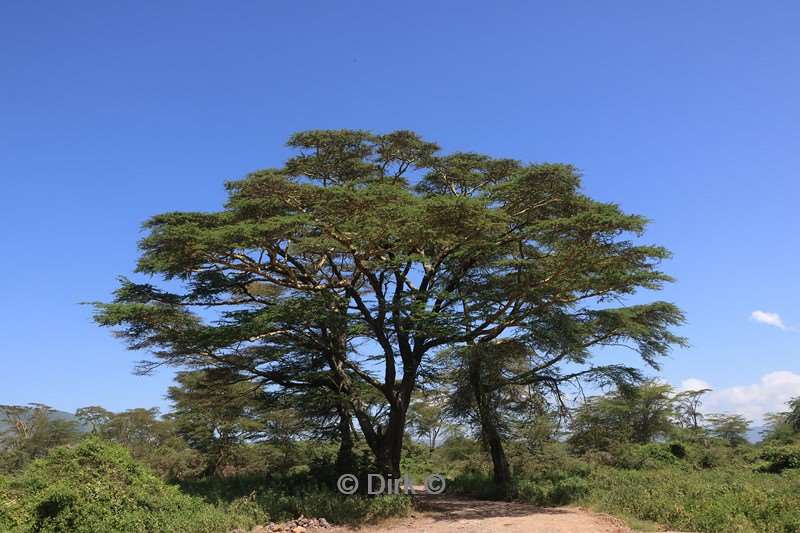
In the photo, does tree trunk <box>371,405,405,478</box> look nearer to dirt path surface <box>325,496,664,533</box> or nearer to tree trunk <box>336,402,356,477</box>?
tree trunk <box>336,402,356,477</box>

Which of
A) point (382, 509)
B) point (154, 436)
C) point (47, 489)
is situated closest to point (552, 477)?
point (382, 509)

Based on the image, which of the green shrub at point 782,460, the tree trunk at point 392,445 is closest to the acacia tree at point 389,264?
the tree trunk at point 392,445

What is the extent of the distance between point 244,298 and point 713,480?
13318 mm

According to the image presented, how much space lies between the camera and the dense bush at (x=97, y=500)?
Answer: 1127 centimetres

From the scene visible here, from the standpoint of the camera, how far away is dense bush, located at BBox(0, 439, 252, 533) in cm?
1127

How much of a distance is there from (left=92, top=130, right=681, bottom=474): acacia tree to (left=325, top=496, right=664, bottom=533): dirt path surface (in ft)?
7.29

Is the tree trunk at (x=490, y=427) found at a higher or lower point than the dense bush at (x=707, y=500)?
higher

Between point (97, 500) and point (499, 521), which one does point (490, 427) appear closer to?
point (499, 521)

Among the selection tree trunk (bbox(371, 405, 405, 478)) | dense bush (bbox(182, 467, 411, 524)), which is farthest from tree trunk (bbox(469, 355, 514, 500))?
dense bush (bbox(182, 467, 411, 524))

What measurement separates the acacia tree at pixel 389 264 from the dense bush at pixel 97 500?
121 inches

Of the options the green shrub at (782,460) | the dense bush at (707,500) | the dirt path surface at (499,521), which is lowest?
the dirt path surface at (499,521)

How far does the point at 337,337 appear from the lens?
1590 centimetres

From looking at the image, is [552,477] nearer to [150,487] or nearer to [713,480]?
[713,480]

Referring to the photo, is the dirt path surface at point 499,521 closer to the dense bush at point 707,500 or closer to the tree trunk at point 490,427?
the dense bush at point 707,500
